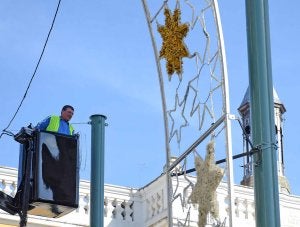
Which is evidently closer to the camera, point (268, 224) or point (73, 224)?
point (268, 224)

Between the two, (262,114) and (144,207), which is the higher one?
(144,207)

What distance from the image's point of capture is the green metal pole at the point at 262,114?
780 cm

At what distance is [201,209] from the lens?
29.5 ft

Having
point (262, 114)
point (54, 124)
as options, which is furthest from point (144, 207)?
point (262, 114)

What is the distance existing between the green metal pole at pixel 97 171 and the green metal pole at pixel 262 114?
394cm

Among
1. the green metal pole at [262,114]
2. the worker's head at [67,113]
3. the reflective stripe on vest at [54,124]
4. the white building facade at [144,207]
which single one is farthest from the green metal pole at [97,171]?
the white building facade at [144,207]

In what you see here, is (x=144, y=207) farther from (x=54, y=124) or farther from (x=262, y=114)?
(x=262, y=114)

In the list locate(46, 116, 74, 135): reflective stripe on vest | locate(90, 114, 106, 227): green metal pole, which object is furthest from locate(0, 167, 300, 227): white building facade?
locate(46, 116, 74, 135): reflective stripe on vest

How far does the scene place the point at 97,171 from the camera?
11883 mm

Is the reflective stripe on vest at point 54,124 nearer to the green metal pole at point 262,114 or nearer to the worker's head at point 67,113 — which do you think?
the worker's head at point 67,113

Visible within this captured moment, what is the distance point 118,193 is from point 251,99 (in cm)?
1108

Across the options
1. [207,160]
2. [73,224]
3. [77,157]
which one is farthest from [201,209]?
[73,224]

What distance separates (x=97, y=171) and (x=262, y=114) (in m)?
4.16

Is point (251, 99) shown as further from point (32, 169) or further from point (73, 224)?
point (73, 224)
